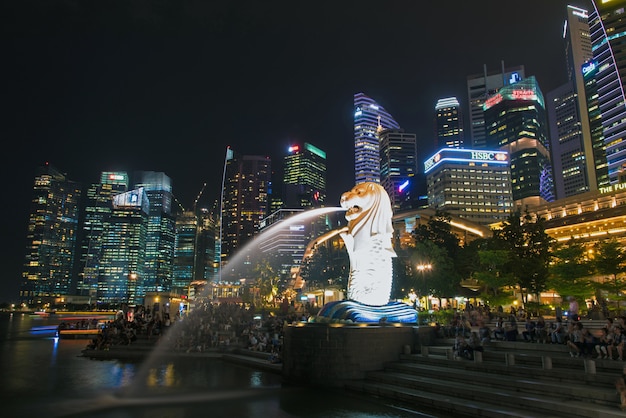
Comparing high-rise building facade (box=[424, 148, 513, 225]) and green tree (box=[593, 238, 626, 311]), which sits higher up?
high-rise building facade (box=[424, 148, 513, 225])

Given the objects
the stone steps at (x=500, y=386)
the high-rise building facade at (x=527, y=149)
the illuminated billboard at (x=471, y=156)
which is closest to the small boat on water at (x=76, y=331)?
the stone steps at (x=500, y=386)

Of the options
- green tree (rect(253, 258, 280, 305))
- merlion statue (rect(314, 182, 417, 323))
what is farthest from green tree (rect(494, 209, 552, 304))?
green tree (rect(253, 258, 280, 305))

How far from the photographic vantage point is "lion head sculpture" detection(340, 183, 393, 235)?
2108 centimetres

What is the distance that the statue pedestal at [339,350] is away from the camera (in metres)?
17.5

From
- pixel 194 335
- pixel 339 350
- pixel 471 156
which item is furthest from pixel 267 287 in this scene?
pixel 471 156

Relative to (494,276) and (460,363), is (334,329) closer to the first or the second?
(460,363)

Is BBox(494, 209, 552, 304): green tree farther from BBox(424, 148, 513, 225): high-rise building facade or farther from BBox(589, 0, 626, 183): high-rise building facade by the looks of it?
BBox(424, 148, 513, 225): high-rise building facade

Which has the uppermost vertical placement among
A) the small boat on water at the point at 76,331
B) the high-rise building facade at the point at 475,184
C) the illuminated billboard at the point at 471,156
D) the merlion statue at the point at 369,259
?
the illuminated billboard at the point at 471,156

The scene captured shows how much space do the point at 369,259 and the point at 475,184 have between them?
502 ft

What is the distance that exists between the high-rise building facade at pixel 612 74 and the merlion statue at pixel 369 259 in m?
115

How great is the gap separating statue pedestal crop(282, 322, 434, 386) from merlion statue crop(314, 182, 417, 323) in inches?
44.1

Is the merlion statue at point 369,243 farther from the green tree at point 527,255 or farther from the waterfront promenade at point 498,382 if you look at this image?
the green tree at point 527,255

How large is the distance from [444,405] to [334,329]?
5.51 m

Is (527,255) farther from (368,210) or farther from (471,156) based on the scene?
(471,156)
